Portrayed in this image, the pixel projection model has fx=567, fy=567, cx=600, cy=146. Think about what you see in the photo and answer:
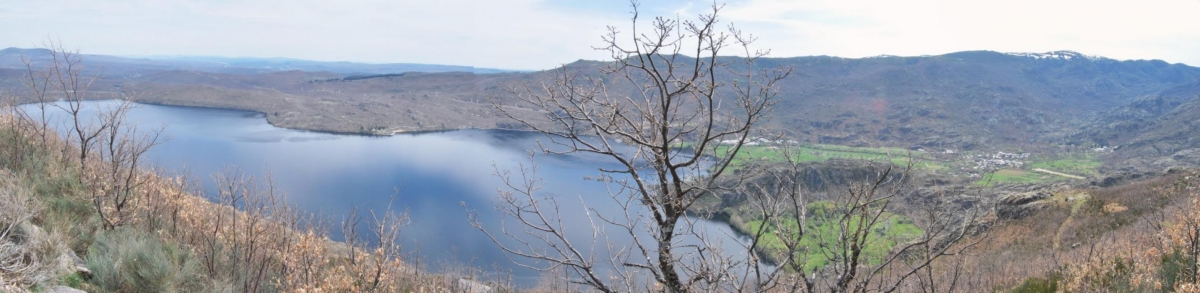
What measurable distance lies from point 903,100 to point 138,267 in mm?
113337

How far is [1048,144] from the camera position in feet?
247

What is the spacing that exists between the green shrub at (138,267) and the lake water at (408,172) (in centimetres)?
957

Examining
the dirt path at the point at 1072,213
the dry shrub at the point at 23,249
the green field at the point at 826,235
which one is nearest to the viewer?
the dry shrub at the point at 23,249

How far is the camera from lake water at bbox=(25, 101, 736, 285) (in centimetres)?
2675

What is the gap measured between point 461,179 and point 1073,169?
5543cm

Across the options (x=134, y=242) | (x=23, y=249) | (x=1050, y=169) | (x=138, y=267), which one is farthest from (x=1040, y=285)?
(x=1050, y=169)

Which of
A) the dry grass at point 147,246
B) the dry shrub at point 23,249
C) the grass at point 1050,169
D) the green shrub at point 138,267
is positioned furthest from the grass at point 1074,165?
the dry shrub at point 23,249

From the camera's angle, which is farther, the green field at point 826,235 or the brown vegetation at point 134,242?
the brown vegetation at point 134,242

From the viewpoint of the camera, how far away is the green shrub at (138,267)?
16.5ft

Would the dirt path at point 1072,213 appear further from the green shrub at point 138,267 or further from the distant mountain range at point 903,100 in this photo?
the distant mountain range at point 903,100

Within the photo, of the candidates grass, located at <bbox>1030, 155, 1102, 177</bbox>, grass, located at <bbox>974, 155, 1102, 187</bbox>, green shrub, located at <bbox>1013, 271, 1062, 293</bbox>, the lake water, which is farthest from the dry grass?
grass, located at <bbox>1030, 155, 1102, 177</bbox>

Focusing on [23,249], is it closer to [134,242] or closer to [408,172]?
[134,242]

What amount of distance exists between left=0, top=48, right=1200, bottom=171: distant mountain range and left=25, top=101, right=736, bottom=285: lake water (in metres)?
8.77

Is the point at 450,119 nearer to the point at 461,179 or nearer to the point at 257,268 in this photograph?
the point at 461,179
